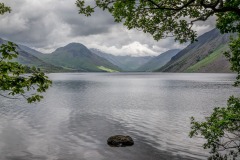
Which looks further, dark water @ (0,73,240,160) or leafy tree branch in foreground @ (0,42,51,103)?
dark water @ (0,73,240,160)

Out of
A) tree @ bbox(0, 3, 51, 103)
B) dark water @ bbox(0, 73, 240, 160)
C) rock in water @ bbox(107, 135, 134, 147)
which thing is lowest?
dark water @ bbox(0, 73, 240, 160)

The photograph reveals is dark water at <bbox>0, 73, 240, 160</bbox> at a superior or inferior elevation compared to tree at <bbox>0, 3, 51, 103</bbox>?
inferior

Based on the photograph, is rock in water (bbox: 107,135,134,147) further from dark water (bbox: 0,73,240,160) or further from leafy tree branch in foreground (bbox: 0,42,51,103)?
leafy tree branch in foreground (bbox: 0,42,51,103)

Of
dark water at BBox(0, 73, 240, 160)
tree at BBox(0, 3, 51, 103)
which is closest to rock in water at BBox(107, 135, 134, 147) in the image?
dark water at BBox(0, 73, 240, 160)

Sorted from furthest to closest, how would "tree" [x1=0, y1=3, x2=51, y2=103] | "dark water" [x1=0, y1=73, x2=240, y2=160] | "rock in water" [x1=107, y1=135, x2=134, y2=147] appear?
"rock in water" [x1=107, y1=135, x2=134, y2=147]
"dark water" [x1=0, y1=73, x2=240, y2=160]
"tree" [x1=0, y1=3, x2=51, y2=103]

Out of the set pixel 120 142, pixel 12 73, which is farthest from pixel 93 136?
pixel 12 73

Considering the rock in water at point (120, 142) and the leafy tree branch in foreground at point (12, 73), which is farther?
the rock in water at point (120, 142)

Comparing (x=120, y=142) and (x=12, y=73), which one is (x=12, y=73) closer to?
(x=12, y=73)

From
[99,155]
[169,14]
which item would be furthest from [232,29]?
[99,155]

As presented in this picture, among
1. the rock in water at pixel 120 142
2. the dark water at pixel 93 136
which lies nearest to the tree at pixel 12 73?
the dark water at pixel 93 136

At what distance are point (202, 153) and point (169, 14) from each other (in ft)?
75.6

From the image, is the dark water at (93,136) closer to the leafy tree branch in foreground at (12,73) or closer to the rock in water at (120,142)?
the rock in water at (120,142)

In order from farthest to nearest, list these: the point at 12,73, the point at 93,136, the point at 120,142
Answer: the point at 93,136
the point at 120,142
the point at 12,73

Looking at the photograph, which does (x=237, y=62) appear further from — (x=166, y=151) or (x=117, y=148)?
(x=117, y=148)
